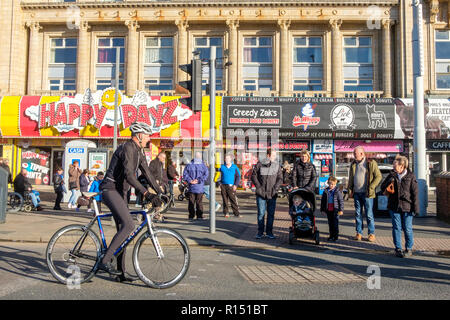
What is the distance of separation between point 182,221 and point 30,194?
651cm

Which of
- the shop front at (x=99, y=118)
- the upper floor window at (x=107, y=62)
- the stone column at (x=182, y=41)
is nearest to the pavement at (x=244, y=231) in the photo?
the shop front at (x=99, y=118)

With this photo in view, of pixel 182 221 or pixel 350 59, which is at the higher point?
pixel 350 59

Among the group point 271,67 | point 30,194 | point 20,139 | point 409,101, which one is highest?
point 271,67

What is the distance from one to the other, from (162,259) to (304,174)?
469 centimetres

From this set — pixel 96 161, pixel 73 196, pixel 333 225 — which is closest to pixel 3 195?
pixel 73 196

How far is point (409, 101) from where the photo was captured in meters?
21.2

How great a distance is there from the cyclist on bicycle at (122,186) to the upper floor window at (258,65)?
63.7ft

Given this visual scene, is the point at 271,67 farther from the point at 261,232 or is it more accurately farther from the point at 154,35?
the point at 261,232

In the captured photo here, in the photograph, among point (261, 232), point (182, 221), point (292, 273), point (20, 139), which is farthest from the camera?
point (20, 139)

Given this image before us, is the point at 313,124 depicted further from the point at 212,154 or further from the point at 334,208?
the point at 212,154

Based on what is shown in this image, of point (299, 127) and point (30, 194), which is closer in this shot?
point (30, 194)

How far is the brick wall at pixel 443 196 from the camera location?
1053cm

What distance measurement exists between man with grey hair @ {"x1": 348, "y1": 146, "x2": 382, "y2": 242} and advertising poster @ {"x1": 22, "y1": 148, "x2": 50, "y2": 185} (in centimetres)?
1988
